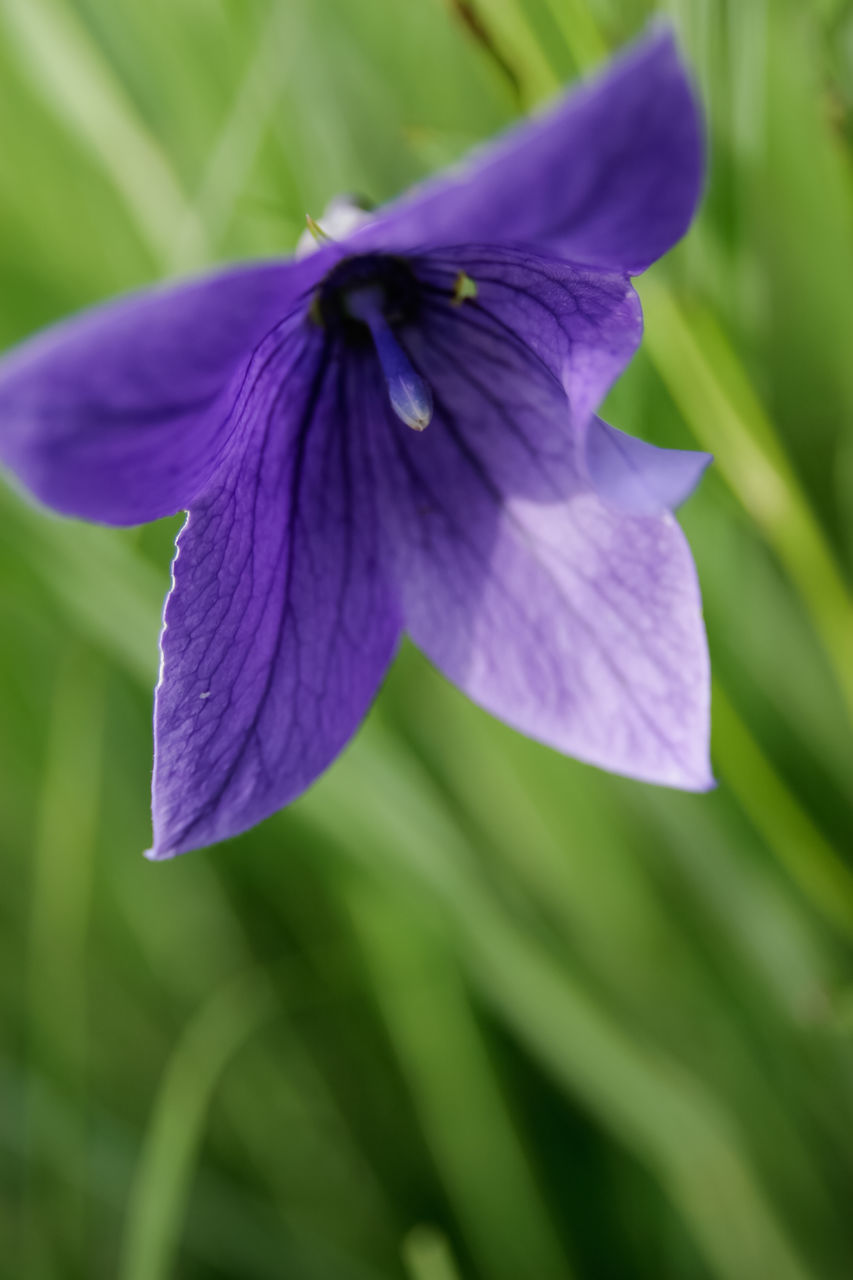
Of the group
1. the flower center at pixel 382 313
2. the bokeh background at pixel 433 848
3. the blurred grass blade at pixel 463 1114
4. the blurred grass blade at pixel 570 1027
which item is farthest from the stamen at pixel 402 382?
the blurred grass blade at pixel 463 1114

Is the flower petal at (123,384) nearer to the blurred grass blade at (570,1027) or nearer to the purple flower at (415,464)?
the purple flower at (415,464)

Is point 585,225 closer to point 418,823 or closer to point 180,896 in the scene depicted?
point 418,823

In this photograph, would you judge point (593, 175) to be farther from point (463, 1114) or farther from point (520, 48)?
point (463, 1114)

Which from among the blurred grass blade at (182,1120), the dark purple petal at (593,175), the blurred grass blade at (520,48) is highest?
the blurred grass blade at (520,48)

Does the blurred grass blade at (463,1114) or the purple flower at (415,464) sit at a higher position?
the purple flower at (415,464)

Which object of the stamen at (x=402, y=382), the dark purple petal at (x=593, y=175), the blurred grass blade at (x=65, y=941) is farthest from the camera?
the blurred grass blade at (x=65, y=941)
